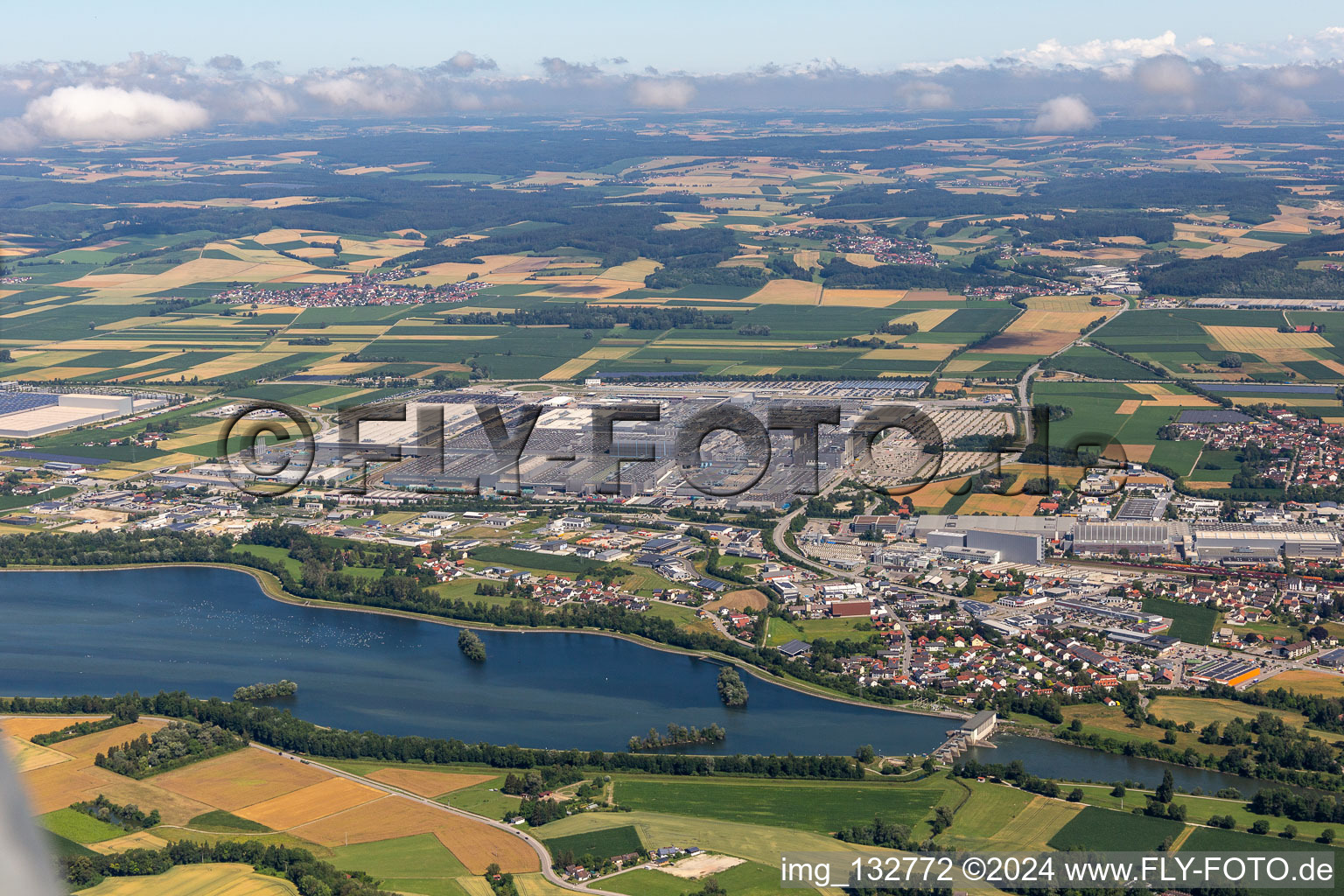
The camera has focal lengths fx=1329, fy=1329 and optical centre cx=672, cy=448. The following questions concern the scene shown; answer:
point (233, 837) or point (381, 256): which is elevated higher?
point (381, 256)

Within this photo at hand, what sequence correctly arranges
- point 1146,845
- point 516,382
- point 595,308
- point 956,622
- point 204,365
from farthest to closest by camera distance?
1. point 595,308
2. point 204,365
3. point 516,382
4. point 956,622
5. point 1146,845

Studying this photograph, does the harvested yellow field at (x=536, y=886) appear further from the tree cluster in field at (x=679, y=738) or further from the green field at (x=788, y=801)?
the tree cluster in field at (x=679, y=738)

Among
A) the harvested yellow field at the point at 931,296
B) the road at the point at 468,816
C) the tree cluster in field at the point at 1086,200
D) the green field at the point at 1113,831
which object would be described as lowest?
the road at the point at 468,816

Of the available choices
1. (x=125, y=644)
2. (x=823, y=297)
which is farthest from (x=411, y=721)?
(x=823, y=297)

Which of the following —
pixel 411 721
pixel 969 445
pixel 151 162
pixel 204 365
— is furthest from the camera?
pixel 151 162

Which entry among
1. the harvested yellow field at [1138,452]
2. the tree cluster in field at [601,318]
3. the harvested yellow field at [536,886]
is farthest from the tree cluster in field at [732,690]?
the tree cluster in field at [601,318]

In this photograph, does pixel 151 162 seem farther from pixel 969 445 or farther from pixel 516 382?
pixel 969 445

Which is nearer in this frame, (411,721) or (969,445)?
(411,721)
